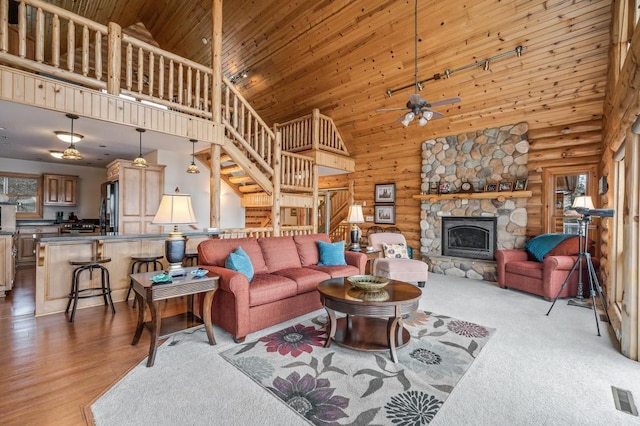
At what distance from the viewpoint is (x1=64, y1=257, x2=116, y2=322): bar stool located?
3490 mm

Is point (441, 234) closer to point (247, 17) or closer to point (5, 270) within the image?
point (247, 17)

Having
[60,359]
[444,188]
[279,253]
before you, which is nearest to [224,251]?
[279,253]

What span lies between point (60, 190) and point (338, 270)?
773cm

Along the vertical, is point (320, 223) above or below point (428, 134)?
below

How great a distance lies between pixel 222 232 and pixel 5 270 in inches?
121

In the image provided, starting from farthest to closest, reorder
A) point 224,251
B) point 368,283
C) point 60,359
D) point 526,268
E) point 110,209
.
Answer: point 110,209
point 526,268
point 224,251
point 368,283
point 60,359

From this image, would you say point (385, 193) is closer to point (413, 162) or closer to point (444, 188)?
point (413, 162)

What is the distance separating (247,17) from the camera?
639cm

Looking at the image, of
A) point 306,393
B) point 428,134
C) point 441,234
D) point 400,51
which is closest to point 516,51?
point 400,51

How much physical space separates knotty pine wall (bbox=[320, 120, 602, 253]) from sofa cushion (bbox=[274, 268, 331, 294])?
4088 millimetres

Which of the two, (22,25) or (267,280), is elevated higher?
(22,25)

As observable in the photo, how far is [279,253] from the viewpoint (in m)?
4.01

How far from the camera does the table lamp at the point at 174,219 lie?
2861 mm

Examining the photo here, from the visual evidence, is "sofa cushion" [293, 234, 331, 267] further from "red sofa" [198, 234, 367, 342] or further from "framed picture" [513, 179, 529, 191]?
"framed picture" [513, 179, 529, 191]
